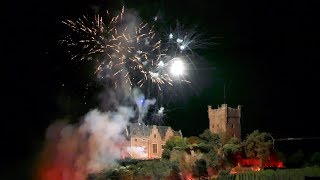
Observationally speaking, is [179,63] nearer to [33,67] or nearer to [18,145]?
[33,67]

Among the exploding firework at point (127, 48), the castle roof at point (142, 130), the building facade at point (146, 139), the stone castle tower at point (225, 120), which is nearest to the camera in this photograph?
the exploding firework at point (127, 48)

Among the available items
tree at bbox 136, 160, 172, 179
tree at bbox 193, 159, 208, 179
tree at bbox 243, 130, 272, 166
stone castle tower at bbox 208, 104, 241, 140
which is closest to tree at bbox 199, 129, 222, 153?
tree at bbox 193, 159, 208, 179

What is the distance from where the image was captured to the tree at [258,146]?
51750 mm

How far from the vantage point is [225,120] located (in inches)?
2437

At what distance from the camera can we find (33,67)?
50594 mm

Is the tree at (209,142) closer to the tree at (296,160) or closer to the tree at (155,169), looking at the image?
the tree at (155,169)

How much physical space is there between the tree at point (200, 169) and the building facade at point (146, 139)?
10993mm

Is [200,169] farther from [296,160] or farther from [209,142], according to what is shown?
[296,160]

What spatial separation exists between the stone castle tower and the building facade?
5502mm

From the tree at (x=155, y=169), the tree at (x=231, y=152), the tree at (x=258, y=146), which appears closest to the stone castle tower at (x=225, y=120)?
the tree at (x=231, y=152)

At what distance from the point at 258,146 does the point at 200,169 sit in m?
6.14

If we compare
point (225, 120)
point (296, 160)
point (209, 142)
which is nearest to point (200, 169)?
point (209, 142)

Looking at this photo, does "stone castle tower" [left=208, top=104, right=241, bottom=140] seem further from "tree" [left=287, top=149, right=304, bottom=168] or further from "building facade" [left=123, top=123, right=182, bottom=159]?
"tree" [left=287, top=149, right=304, bottom=168]

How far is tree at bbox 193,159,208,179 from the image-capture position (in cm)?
5188
